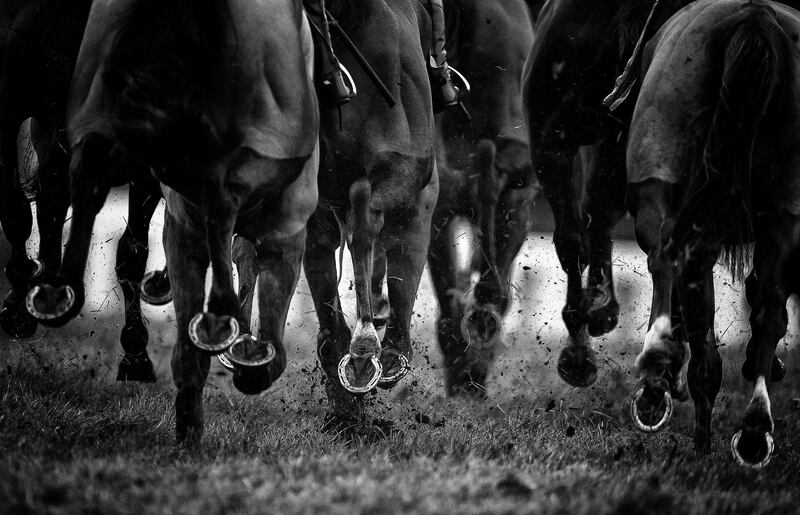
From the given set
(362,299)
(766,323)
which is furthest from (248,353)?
(766,323)

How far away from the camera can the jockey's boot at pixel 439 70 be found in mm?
8594

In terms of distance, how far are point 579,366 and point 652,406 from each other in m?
2.38

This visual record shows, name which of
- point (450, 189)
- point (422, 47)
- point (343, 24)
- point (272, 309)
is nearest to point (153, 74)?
point (272, 309)

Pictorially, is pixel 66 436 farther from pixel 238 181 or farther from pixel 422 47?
pixel 422 47

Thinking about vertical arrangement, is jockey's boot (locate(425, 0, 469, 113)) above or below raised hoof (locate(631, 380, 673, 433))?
above

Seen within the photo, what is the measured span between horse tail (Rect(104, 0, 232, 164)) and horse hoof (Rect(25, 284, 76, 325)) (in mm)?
719

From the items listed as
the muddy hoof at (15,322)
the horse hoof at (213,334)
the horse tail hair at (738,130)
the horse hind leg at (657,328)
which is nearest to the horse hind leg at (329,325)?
the muddy hoof at (15,322)

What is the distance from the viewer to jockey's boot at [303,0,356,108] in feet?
22.5

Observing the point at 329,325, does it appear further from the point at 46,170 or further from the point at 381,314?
the point at 46,170

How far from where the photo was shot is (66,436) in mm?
6211

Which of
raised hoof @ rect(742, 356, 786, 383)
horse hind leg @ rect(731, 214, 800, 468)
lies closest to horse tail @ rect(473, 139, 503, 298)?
raised hoof @ rect(742, 356, 786, 383)

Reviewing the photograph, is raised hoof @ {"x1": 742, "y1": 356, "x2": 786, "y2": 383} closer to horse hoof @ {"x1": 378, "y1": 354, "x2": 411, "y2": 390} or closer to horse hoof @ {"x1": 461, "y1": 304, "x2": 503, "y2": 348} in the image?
horse hoof @ {"x1": 378, "y1": 354, "x2": 411, "y2": 390}

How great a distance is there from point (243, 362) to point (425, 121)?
243 centimetres

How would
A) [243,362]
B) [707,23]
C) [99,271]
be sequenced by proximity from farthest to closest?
[99,271] → [707,23] → [243,362]
